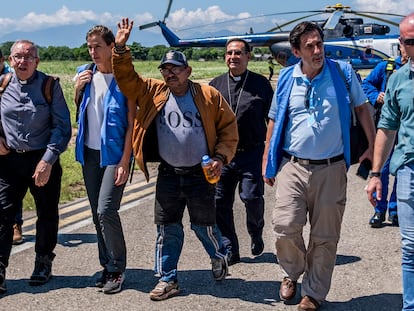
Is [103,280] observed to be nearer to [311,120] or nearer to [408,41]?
[311,120]

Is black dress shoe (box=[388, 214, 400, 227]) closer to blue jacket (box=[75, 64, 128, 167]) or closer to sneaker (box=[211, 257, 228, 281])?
sneaker (box=[211, 257, 228, 281])

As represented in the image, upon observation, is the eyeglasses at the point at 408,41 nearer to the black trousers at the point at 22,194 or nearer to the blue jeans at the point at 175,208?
the blue jeans at the point at 175,208

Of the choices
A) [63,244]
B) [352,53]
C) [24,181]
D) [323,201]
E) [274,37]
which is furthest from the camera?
[274,37]

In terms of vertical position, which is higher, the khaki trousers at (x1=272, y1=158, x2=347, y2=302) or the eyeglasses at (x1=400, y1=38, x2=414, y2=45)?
the eyeglasses at (x1=400, y1=38, x2=414, y2=45)

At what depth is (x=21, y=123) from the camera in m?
5.12

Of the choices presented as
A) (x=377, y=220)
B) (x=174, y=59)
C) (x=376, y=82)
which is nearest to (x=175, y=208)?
(x=174, y=59)

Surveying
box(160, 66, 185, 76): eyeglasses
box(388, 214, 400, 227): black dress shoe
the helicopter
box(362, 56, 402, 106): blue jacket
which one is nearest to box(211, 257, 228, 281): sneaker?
box(160, 66, 185, 76): eyeglasses

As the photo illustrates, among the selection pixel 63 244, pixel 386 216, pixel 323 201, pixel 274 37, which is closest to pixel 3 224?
pixel 63 244

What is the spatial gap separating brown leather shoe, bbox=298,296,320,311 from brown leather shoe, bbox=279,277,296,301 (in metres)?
0.18

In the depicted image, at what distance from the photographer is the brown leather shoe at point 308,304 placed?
4547 mm

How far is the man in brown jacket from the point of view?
4.76 meters

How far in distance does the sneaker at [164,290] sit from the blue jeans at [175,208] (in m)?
0.04

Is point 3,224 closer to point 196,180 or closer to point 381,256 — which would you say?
point 196,180

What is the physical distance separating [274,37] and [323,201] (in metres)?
25.9
